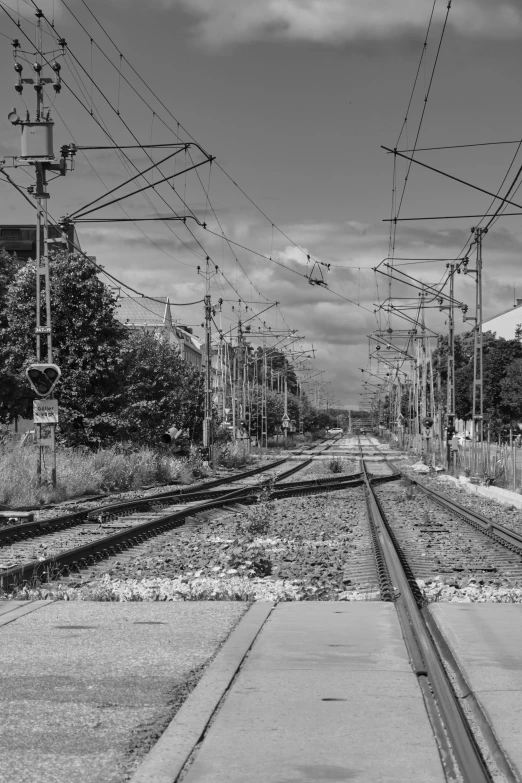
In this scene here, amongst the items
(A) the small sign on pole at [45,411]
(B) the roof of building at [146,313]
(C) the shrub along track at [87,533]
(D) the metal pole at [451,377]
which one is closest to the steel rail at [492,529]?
(C) the shrub along track at [87,533]

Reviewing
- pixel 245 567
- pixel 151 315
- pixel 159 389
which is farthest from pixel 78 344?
pixel 151 315

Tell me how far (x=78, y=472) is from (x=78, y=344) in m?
9.33

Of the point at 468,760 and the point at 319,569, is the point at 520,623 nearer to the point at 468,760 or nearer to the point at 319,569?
the point at 468,760

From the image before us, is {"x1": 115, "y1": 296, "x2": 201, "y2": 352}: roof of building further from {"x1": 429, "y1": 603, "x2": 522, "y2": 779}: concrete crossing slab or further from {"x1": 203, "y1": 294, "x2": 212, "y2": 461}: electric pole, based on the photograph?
{"x1": 429, "y1": 603, "x2": 522, "y2": 779}: concrete crossing slab

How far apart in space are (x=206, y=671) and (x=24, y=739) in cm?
157

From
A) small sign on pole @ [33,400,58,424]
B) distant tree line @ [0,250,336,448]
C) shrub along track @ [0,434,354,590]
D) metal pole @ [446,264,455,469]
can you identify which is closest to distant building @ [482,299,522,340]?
metal pole @ [446,264,455,469]

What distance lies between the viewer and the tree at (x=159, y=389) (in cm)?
4697

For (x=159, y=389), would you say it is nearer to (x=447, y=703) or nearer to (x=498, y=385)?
(x=498, y=385)

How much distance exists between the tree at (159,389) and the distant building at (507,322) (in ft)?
251

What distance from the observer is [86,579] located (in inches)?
455

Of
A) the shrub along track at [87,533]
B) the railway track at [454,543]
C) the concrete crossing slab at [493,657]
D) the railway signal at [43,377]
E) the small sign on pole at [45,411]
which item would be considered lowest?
the railway track at [454,543]

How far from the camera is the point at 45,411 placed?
2489 cm

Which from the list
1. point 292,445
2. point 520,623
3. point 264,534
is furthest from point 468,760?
point 292,445

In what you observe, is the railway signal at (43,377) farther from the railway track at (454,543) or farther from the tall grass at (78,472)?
the railway track at (454,543)
